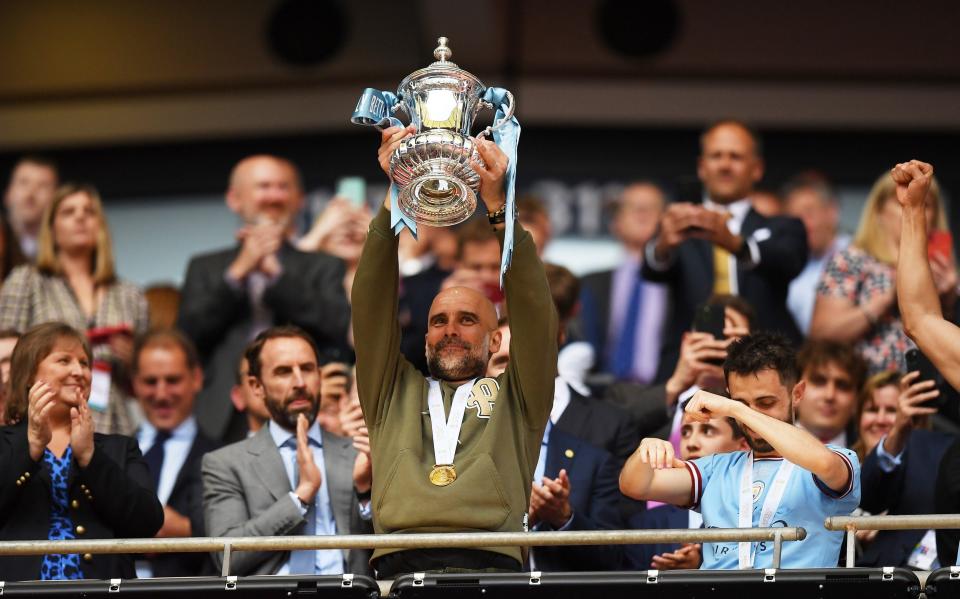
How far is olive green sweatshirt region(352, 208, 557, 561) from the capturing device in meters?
6.54

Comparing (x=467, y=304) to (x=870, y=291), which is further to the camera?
(x=870, y=291)

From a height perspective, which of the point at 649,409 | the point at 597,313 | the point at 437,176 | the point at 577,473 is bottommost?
the point at 577,473

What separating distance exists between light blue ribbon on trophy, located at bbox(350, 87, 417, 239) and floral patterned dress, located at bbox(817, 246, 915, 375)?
3134 mm

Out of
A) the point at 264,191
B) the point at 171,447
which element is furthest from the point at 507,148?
the point at 264,191

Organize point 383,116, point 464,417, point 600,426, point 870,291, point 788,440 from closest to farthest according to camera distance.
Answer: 1. point 788,440
2. point 383,116
3. point 464,417
4. point 600,426
5. point 870,291

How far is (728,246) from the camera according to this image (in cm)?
895

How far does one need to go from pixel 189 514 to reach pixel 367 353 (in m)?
1.78

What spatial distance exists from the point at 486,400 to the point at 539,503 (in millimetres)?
553

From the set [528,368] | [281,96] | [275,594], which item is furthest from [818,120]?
[275,594]

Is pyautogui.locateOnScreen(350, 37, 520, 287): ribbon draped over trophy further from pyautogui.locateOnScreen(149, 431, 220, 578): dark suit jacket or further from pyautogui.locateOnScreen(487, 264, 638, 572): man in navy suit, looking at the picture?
pyautogui.locateOnScreen(149, 431, 220, 578): dark suit jacket

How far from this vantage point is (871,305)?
922cm

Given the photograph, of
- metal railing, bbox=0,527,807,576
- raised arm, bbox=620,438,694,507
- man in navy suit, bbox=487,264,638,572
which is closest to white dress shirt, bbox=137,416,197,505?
man in navy suit, bbox=487,264,638,572

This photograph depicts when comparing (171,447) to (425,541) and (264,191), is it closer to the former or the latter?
(264,191)

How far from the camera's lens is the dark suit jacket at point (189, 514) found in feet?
26.5
